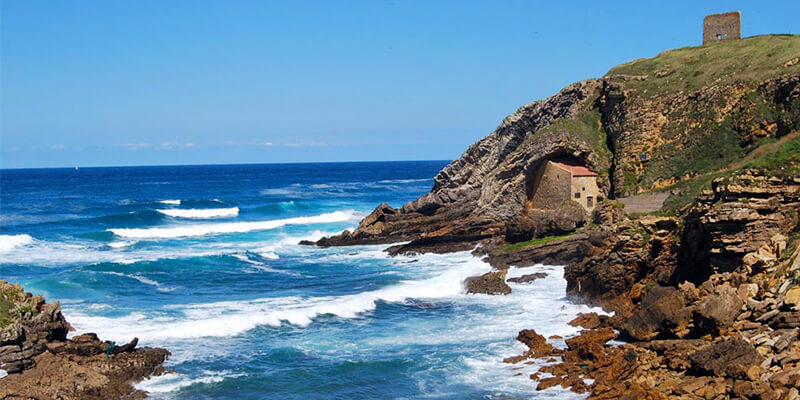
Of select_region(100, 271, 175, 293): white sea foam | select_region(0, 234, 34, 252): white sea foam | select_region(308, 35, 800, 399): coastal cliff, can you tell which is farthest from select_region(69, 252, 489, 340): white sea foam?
select_region(0, 234, 34, 252): white sea foam

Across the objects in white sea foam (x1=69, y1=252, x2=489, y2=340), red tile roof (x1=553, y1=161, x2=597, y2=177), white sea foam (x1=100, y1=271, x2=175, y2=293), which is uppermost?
red tile roof (x1=553, y1=161, x2=597, y2=177)

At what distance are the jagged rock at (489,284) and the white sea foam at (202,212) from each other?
44386 mm

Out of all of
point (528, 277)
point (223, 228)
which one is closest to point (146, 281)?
point (528, 277)

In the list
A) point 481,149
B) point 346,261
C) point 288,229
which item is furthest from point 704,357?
point 288,229

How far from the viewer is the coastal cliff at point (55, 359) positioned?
19.2 metres

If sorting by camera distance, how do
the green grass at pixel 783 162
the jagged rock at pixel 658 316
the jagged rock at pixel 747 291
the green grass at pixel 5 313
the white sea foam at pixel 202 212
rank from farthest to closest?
the white sea foam at pixel 202 212, the green grass at pixel 783 162, the green grass at pixel 5 313, the jagged rock at pixel 658 316, the jagged rock at pixel 747 291

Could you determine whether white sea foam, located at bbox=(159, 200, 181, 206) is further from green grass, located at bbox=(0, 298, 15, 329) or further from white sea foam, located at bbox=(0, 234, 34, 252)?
green grass, located at bbox=(0, 298, 15, 329)

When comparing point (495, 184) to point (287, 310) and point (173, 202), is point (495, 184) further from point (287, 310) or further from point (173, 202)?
point (173, 202)

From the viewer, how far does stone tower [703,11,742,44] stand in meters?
41.8

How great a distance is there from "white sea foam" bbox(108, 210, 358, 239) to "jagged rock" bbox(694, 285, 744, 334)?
44.7 m

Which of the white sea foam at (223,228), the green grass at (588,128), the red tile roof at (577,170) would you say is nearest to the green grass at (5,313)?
A: the red tile roof at (577,170)

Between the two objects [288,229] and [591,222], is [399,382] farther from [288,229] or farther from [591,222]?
[288,229]

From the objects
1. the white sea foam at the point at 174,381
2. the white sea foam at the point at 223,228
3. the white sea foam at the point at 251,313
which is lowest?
the white sea foam at the point at 174,381

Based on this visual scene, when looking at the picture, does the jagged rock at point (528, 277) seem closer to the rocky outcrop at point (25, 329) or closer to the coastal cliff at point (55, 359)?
the coastal cliff at point (55, 359)
